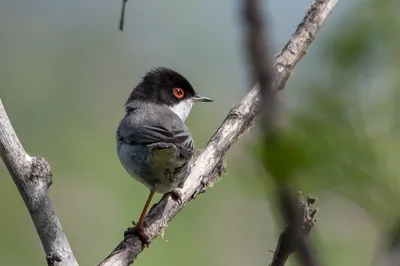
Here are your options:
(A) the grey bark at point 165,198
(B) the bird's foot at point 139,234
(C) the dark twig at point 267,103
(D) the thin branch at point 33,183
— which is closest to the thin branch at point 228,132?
(A) the grey bark at point 165,198

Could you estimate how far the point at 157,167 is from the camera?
13.1 feet

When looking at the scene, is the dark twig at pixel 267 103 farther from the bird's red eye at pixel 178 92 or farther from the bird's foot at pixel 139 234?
the bird's red eye at pixel 178 92

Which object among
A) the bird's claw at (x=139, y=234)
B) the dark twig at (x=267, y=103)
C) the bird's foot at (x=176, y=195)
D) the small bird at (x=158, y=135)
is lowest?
the bird's claw at (x=139, y=234)

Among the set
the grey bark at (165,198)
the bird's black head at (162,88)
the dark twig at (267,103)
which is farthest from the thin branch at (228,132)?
the dark twig at (267,103)

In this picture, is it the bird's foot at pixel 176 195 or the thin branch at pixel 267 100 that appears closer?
the thin branch at pixel 267 100

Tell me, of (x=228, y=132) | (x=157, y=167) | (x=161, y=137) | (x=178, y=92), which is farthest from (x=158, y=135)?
(x=178, y=92)

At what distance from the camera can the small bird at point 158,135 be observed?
3891 mm

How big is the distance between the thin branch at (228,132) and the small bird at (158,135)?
0.06m

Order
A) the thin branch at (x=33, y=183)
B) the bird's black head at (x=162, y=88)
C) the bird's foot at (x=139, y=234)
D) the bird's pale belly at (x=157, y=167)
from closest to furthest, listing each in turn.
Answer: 1. the thin branch at (x=33, y=183)
2. the bird's foot at (x=139, y=234)
3. the bird's pale belly at (x=157, y=167)
4. the bird's black head at (x=162, y=88)

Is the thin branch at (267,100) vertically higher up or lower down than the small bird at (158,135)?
higher up

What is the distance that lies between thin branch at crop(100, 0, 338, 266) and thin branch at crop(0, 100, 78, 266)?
865 mm

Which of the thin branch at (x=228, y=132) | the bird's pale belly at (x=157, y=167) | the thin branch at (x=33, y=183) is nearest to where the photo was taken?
the thin branch at (x=33, y=183)

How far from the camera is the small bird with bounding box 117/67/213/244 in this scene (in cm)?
389

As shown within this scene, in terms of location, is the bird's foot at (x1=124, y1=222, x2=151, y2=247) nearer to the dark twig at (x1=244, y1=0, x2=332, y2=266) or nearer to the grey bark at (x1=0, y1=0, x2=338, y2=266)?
the grey bark at (x1=0, y1=0, x2=338, y2=266)
